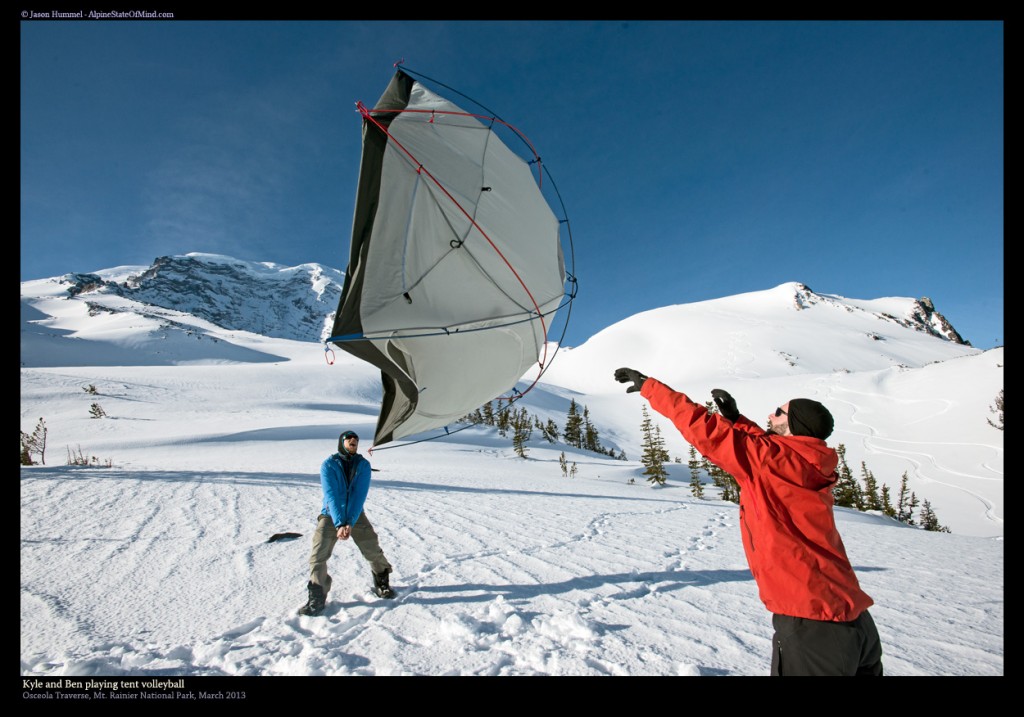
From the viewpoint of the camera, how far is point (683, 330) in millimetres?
115875

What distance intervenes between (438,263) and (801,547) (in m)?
3.03

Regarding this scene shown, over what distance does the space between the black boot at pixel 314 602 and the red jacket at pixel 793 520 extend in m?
3.66

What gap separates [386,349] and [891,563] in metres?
7.82

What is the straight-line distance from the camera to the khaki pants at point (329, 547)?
4.03 metres

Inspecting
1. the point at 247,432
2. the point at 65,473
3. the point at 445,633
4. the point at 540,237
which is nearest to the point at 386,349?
the point at 540,237

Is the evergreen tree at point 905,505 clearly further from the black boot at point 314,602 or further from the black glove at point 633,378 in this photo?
the black boot at point 314,602

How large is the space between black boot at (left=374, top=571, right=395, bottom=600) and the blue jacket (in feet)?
2.09

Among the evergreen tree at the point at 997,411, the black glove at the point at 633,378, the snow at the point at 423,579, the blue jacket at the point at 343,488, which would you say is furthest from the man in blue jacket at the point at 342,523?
the evergreen tree at the point at 997,411

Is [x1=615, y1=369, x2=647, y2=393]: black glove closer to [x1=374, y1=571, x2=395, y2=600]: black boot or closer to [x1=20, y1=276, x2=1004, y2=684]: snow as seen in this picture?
[x1=20, y1=276, x2=1004, y2=684]: snow

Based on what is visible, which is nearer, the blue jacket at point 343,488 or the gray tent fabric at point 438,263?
the gray tent fabric at point 438,263

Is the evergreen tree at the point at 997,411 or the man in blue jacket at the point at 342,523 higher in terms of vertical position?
the man in blue jacket at the point at 342,523

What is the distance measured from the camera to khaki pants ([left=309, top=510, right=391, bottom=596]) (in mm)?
4031

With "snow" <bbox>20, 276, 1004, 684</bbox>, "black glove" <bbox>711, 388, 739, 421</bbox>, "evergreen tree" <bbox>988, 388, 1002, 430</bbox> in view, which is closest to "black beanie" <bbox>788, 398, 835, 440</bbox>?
"black glove" <bbox>711, 388, 739, 421</bbox>
